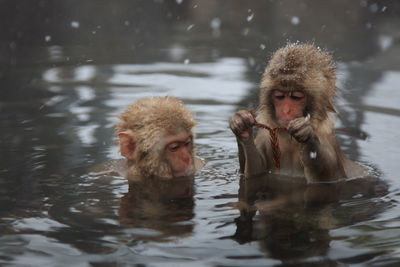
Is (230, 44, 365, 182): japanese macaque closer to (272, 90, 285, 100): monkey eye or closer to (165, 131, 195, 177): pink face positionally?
(272, 90, 285, 100): monkey eye

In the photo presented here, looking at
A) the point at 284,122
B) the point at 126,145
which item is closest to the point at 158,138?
the point at 126,145

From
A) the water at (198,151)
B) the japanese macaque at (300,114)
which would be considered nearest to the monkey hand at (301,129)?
the japanese macaque at (300,114)

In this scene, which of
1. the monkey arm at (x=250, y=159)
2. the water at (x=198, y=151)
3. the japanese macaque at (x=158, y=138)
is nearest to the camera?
the water at (x=198, y=151)

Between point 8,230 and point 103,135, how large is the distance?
2587 millimetres

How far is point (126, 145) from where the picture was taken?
5.73 metres

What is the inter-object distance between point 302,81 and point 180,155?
3.21 feet

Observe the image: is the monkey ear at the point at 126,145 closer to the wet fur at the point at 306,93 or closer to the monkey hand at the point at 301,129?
the wet fur at the point at 306,93

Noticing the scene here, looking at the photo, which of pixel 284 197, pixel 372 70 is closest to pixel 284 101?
pixel 284 197

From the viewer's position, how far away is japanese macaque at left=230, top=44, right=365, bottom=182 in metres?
5.30

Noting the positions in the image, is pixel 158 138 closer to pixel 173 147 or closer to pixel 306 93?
pixel 173 147

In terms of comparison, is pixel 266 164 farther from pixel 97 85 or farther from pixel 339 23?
pixel 339 23

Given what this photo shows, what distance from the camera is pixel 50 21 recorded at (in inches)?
556

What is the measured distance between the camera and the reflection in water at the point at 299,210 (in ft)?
13.9

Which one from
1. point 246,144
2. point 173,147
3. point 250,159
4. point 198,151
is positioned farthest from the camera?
point 198,151
